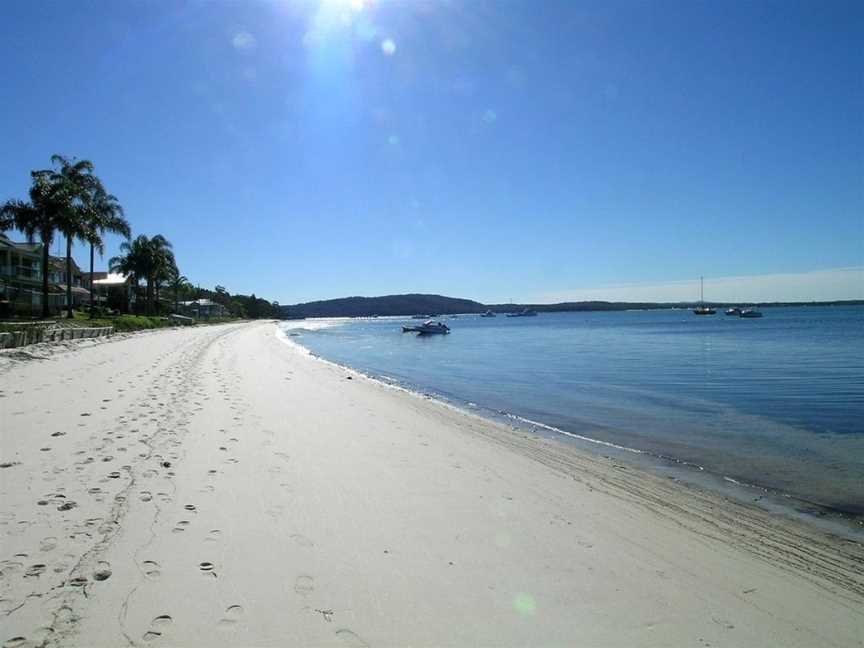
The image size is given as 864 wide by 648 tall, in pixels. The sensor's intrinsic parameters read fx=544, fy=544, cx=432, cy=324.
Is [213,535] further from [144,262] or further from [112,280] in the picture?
[112,280]

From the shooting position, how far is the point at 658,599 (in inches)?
165

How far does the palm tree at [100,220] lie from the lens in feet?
144

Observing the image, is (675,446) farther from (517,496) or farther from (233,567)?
(233,567)

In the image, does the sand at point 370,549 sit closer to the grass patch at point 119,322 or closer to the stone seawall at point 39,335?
the stone seawall at point 39,335

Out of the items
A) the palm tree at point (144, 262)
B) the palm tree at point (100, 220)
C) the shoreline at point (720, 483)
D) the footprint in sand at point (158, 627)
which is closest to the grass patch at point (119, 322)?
the palm tree at point (100, 220)

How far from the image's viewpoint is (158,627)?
3.35 m

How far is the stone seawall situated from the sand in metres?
13.2

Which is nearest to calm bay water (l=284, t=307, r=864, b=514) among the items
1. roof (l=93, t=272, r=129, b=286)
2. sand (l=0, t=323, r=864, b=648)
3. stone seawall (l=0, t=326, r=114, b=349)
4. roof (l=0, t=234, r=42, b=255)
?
sand (l=0, t=323, r=864, b=648)

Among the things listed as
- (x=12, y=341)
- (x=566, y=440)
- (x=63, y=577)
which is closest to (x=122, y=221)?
(x=12, y=341)

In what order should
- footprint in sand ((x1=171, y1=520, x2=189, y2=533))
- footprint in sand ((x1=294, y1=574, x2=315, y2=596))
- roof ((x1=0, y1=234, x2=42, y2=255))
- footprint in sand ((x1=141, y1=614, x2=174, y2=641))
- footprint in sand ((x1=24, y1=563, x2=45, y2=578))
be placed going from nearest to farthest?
footprint in sand ((x1=141, y1=614, x2=174, y2=641)) → footprint in sand ((x1=24, y1=563, x2=45, y2=578)) → footprint in sand ((x1=294, y1=574, x2=315, y2=596)) → footprint in sand ((x1=171, y1=520, x2=189, y2=533)) → roof ((x1=0, y1=234, x2=42, y2=255))

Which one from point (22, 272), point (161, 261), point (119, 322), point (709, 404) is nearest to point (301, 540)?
point (709, 404)

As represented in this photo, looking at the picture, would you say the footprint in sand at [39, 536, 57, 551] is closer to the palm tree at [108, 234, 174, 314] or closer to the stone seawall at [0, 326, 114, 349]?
the stone seawall at [0, 326, 114, 349]

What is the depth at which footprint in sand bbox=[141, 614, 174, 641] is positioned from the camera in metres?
3.26

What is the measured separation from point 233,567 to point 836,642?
443 centimetres
